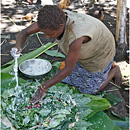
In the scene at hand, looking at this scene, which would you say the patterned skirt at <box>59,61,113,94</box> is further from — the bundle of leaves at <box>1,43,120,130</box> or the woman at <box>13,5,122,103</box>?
the bundle of leaves at <box>1,43,120,130</box>

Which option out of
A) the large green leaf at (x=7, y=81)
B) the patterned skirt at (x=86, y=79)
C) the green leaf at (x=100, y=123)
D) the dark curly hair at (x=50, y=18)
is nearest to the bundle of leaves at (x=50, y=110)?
the green leaf at (x=100, y=123)

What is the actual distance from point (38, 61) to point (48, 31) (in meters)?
1.09

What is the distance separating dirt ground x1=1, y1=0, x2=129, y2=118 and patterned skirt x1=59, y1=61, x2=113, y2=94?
1.15 ft

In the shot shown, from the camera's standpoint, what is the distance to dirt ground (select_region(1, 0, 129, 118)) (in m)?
2.70

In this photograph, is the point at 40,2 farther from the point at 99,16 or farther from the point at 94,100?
the point at 94,100

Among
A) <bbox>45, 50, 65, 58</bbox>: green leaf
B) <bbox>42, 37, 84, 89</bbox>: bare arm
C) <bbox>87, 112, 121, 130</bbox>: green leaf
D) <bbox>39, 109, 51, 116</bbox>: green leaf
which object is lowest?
<bbox>87, 112, 121, 130</bbox>: green leaf

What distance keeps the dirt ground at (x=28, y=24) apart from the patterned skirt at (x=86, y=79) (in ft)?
1.15

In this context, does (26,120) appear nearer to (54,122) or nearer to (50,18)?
(54,122)

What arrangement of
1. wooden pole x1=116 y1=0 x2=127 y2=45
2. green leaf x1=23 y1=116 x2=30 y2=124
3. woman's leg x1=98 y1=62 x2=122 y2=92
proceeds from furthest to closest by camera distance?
wooden pole x1=116 y1=0 x2=127 y2=45 → woman's leg x1=98 y1=62 x2=122 y2=92 → green leaf x1=23 y1=116 x2=30 y2=124

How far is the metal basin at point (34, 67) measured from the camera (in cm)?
239

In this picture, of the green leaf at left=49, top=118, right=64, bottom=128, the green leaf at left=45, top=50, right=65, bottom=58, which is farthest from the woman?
the green leaf at left=45, top=50, right=65, bottom=58

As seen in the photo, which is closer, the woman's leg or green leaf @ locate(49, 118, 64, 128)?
green leaf @ locate(49, 118, 64, 128)

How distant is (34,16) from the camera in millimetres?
4582

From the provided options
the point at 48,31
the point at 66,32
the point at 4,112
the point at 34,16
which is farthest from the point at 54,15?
the point at 34,16
